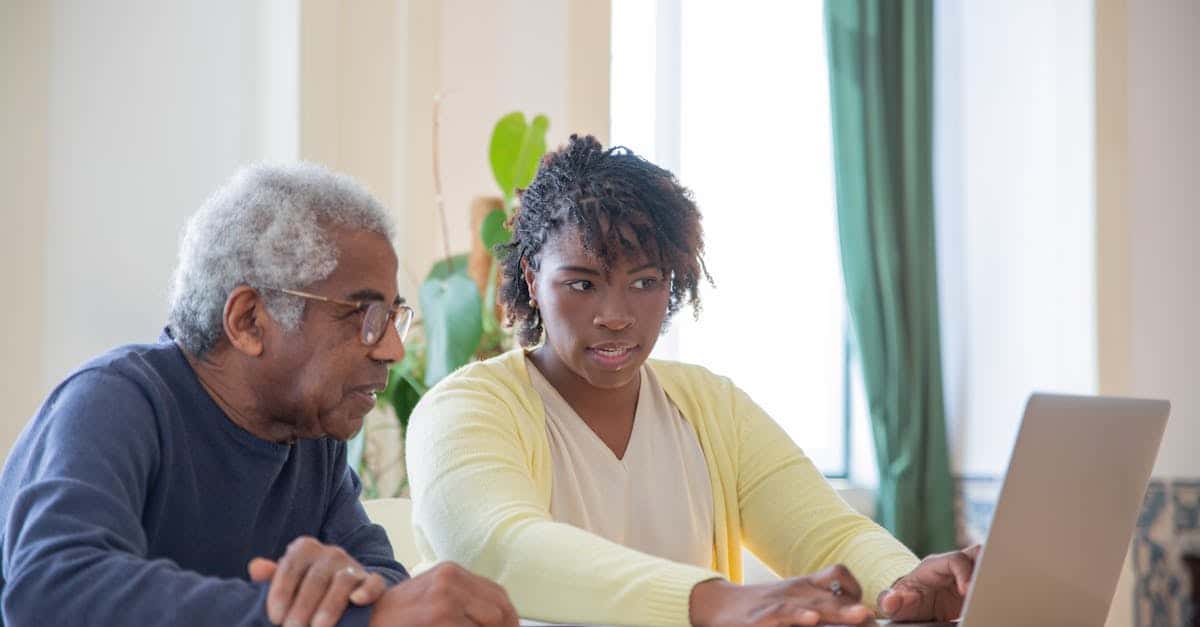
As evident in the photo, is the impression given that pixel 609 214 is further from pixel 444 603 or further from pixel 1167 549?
pixel 1167 549

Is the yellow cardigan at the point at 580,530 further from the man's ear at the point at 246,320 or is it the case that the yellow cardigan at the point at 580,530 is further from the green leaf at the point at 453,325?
the green leaf at the point at 453,325

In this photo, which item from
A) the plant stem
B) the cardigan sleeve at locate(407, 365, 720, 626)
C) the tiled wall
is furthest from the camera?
the tiled wall

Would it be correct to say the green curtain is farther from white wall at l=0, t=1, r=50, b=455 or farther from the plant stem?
white wall at l=0, t=1, r=50, b=455

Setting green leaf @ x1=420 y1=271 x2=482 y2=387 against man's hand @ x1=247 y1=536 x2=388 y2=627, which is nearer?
man's hand @ x1=247 y1=536 x2=388 y2=627

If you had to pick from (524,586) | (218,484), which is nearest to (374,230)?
(218,484)

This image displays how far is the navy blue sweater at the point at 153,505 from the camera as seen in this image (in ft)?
3.89

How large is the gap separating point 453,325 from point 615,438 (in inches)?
48.3

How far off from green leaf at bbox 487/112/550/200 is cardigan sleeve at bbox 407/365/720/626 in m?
1.46

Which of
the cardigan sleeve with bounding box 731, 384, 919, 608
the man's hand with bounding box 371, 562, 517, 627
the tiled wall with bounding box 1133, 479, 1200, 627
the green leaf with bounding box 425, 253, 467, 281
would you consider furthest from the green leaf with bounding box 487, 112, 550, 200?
the tiled wall with bounding box 1133, 479, 1200, 627

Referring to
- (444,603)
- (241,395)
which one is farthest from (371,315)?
(444,603)

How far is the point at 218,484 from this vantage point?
59.8 inches

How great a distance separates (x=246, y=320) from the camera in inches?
59.5

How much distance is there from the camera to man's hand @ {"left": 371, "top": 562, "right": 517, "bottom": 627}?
3.95 ft

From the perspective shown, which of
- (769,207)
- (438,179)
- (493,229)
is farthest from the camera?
(769,207)
